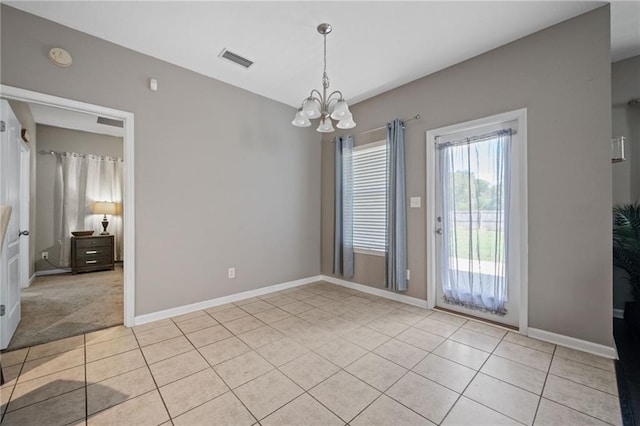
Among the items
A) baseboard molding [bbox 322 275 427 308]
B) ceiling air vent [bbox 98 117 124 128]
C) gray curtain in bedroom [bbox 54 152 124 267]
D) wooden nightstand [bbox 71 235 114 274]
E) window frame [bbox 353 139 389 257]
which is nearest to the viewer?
baseboard molding [bbox 322 275 427 308]

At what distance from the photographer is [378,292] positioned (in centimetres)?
379

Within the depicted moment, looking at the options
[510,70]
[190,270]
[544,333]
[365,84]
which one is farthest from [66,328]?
[510,70]

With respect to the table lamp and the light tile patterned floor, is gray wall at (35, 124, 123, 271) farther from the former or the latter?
the light tile patterned floor

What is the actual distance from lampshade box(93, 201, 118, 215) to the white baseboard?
12.8ft

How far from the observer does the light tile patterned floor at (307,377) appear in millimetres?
1535

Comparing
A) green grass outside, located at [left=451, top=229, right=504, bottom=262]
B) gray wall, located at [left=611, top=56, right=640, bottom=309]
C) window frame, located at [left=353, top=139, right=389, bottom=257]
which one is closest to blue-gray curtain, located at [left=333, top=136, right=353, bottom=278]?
window frame, located at [left=353, top=139, right=389, bottom=257]

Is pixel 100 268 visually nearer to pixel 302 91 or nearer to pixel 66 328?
pixel 66 328

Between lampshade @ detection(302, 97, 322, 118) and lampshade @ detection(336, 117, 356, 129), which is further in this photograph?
lampshade @ detection(336, 117, 356, 129)

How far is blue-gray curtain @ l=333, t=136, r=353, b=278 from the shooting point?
4.13 meters

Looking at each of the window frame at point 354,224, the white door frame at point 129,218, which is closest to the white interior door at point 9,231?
the white door frame at point 129,218

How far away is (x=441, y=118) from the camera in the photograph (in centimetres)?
313

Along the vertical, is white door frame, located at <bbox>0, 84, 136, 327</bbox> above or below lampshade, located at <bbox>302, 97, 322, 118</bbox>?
below

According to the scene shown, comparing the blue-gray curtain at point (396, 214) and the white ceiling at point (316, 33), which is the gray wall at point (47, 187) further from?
the blue-gray curtain at point (396, 214)

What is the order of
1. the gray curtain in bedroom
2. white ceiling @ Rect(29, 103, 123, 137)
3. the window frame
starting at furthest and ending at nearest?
the gray curtain in bedroom → white ceiling @ Rect(29, 103, 123, 137) → the window frame
